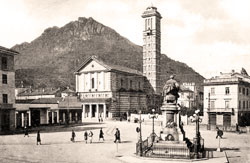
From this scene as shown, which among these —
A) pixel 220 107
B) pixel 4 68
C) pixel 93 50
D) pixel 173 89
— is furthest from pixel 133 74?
pixel 93 50

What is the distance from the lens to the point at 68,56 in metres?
177

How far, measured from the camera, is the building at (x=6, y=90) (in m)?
38.0

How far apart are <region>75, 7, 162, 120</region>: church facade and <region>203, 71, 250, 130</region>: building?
896 inches

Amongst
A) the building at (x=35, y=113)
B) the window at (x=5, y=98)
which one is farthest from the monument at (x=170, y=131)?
the building at (x=35, y=113)

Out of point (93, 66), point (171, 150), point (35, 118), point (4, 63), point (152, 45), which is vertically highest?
point (152, 45)

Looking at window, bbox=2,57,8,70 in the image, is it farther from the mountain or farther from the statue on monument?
the mountain

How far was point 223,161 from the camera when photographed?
18359 mm

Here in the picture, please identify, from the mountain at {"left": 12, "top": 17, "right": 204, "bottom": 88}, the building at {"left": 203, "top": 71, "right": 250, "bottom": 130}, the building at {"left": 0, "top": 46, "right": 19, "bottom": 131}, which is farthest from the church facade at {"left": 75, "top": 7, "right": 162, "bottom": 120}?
the mountain at {"left": 12, "top": 17, "right": 204, "bottom": 88}

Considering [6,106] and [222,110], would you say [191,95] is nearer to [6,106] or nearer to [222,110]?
[222,110]

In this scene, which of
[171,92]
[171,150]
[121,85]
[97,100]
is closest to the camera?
[171,150]

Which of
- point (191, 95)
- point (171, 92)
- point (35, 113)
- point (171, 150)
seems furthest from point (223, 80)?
point (191, 95)

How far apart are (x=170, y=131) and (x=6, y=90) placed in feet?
83.9

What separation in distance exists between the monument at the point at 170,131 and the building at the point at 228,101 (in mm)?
28816

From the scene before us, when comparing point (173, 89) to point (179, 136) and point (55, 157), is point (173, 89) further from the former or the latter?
point (55, 157)
